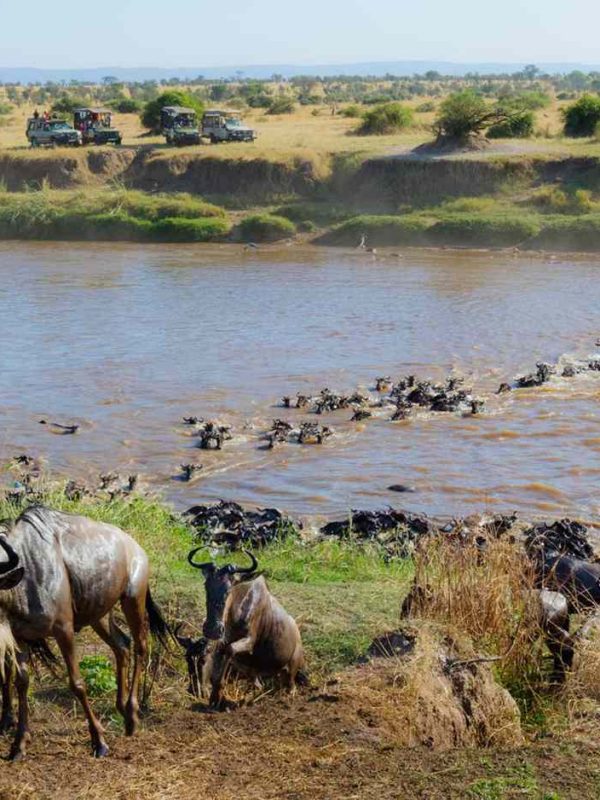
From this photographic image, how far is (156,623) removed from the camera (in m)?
6.59

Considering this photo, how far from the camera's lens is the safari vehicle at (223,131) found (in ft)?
137

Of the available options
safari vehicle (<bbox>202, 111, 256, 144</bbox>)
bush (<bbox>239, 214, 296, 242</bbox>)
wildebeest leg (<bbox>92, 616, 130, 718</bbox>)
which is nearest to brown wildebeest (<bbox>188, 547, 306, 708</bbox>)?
wildebeest leg (<bbox>92, 616, 130, 718</bbox>)

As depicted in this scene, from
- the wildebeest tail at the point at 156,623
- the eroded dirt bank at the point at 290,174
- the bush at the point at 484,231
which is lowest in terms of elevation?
the bush at the point at 484,231

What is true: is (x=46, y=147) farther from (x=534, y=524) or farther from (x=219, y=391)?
(x=534, y=524)

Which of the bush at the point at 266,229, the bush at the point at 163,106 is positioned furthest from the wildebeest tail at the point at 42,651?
the bush at the point at 163,106

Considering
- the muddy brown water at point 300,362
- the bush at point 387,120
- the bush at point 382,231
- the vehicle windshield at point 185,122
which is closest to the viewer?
the muddy brown water at point 300,362

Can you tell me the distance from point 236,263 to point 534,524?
20.1 meters

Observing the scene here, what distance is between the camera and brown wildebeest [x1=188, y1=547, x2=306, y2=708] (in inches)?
239

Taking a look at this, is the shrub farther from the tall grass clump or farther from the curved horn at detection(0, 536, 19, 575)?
the tall grass clump

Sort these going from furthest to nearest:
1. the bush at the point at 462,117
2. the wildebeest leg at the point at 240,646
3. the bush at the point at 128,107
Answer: the bush at the point at 128,107 < the bush at the point at 462,117 < the wildebeest leg at the point at 240,646

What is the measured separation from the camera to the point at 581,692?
274 inches

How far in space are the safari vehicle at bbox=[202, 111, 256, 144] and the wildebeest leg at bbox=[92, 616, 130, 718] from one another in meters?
36.7

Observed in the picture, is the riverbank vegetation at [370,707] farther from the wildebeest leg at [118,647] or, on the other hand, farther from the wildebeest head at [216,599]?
the wildebeest head at [216,599]

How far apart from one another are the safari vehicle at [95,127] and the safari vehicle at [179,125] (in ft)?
5.62
